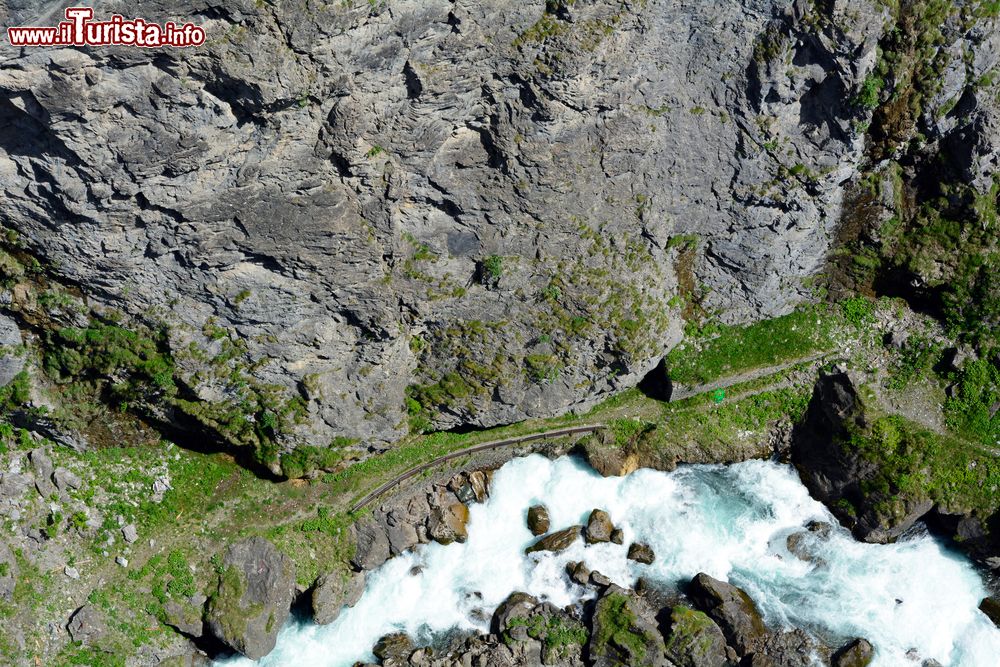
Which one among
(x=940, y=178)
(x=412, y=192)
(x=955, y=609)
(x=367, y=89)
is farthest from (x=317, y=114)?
(x=955, y=609)

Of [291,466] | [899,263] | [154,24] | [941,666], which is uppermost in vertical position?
[154,24]

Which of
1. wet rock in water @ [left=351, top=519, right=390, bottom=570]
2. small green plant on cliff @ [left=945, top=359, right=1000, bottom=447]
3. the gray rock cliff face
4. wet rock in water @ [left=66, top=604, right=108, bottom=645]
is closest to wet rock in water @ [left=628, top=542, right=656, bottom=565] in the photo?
the gray rock cliff face

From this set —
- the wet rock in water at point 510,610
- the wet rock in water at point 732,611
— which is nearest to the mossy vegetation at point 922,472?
the wet rock in water at point 732,611

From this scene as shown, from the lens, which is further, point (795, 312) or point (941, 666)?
point (795, 312)

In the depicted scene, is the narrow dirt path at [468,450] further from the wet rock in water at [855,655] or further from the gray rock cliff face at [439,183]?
the wet rock in water at [855,655]

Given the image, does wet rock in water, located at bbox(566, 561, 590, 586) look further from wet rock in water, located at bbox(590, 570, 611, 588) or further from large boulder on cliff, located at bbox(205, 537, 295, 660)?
large boulder on cliff, located at bbox(205, 537, 295, 660)

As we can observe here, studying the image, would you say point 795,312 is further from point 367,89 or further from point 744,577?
point 367,89

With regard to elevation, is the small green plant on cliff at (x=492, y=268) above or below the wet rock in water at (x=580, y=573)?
above
